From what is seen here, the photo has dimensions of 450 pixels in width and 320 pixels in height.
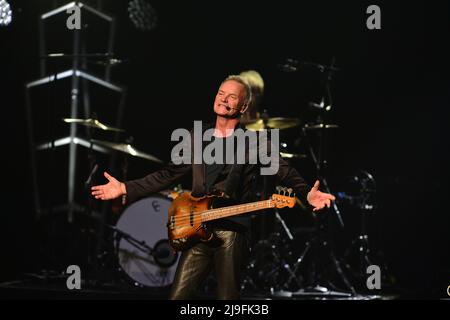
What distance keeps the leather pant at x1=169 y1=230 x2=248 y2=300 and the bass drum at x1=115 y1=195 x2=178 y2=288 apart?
4032mm

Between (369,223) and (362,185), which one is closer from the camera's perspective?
(362,185)

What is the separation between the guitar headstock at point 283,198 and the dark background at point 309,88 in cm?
501

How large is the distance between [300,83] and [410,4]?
1835 mm

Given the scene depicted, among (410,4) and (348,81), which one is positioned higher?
(410,4)

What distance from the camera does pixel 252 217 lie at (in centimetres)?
399

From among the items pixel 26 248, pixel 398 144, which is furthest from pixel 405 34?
pixel 26 248

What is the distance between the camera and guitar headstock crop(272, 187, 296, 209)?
3811mm

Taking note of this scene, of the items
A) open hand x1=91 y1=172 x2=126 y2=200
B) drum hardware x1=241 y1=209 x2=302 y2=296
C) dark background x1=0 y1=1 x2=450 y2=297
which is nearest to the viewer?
open hand x1=91 y1=172 x2=126 y2=200

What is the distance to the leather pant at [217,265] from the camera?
3.67m

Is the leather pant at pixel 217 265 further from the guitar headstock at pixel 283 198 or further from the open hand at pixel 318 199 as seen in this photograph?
the open hand at pixel 318 199

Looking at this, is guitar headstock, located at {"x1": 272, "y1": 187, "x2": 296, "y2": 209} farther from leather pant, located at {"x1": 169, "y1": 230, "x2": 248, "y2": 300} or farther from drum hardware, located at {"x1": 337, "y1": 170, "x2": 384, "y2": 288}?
drum hardware, located at {"x1": 337, "y1": 170, "x2": 384, "y2": 288}

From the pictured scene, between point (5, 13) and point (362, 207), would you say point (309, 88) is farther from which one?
point (5, 13)

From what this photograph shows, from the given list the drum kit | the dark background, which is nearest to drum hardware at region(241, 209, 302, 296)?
the drum kit

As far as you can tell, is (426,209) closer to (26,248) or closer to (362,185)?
(362,185)
